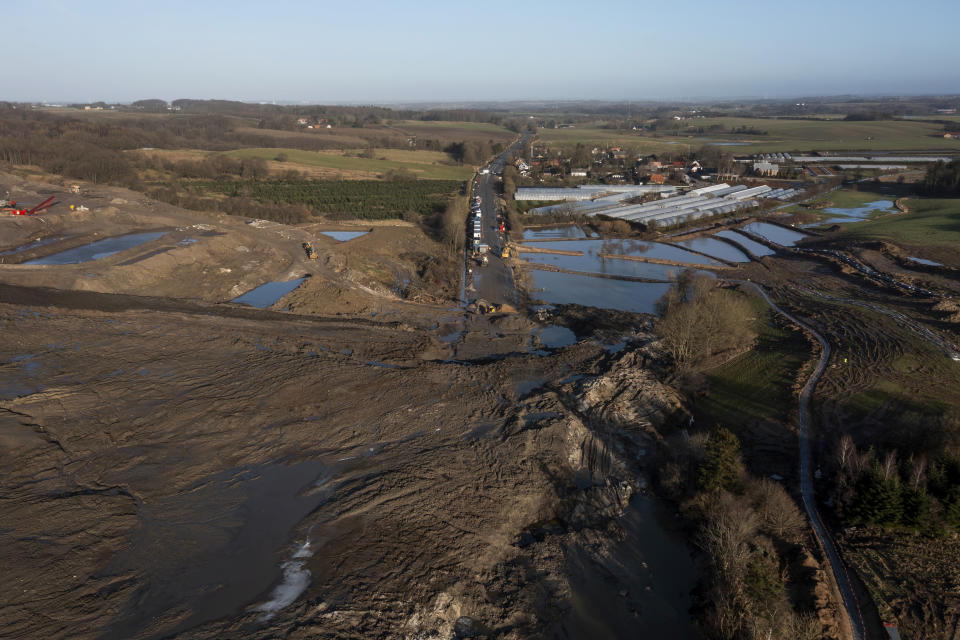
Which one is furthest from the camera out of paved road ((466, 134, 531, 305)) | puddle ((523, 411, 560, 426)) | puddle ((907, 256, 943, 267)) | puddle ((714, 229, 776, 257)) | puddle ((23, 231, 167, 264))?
puddle ((714, 229, 776, 257))

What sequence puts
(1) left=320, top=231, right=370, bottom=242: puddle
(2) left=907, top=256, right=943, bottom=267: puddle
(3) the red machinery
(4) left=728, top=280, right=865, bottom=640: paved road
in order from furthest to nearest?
(1) left=320, top=231, right=370, bottom=242: puddle → (3) the red machinery → (2) left=907, top=256, right=943, bottom=267: puddle → (4) left=728, top=280, right=865, bottom=640: paved road

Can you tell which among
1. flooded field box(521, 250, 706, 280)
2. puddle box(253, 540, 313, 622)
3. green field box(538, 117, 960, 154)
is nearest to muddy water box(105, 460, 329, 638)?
puddle box(253, 540, 313, 622)

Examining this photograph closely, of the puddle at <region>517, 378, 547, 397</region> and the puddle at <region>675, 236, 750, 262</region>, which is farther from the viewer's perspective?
the puddle at <region>675, 236, 750, 262</region>

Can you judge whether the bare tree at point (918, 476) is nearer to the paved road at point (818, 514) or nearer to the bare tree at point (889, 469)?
the bare tree at point (889, 469)

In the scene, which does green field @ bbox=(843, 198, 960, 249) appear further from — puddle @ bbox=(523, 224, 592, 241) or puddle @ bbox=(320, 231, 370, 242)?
puddle @ bbox=(320, 231, 370, 242)

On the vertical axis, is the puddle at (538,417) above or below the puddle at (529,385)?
below

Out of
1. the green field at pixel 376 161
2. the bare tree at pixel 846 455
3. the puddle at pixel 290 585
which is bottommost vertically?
the puddle at pixel 290 585

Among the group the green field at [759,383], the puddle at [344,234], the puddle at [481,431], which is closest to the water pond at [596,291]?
the green field at [759,383]

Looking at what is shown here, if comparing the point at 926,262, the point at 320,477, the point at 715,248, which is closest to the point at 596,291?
the point at 715,248

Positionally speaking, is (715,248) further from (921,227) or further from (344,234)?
(344,234)
